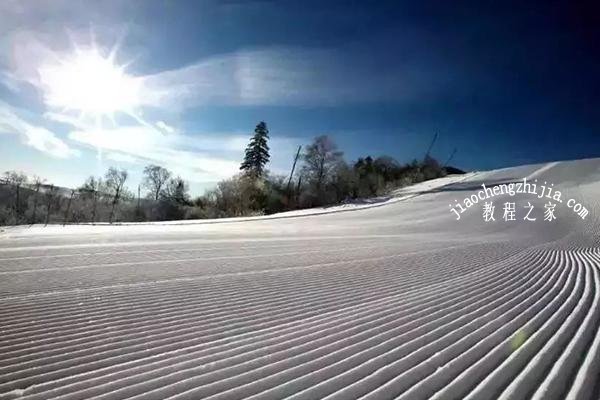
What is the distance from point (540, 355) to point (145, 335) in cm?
356

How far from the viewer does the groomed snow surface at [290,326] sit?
2945 millimetres

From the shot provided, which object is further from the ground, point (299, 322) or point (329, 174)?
point (329, 174)

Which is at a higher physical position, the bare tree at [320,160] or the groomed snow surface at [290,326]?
the bare tree at [320,160]

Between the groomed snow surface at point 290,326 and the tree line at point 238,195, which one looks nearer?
the groomed snow surface at point 290,326

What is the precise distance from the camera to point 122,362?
10.8 feet

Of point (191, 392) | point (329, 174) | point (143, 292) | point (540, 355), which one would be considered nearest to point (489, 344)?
point (540, 355)

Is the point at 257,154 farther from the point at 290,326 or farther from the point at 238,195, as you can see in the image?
the point at 290,326

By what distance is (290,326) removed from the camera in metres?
4.33

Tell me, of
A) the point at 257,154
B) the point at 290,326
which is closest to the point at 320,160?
the point at 257,154

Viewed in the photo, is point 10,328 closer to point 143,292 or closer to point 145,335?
point 145,335

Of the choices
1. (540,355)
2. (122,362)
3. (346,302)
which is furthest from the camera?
(346,302)

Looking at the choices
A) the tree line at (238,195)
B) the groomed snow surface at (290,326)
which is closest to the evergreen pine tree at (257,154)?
the tree line at (238,195)

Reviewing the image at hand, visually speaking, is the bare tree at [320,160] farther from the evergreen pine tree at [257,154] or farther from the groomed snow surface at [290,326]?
the groomed snow surface at [290,326]

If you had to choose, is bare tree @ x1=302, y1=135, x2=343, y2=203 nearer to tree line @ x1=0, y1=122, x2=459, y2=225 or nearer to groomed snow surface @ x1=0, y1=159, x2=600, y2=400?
tree line @ x1=0, y1=122, x2=459, y2=225
